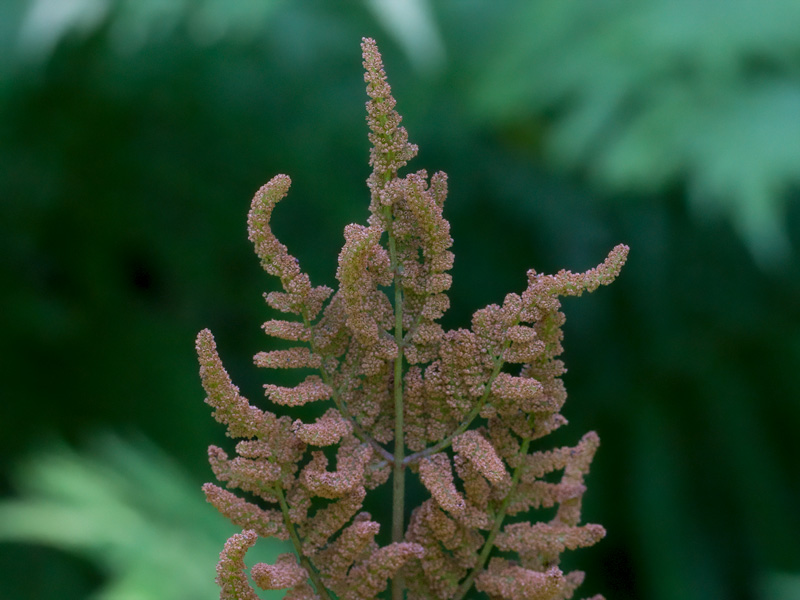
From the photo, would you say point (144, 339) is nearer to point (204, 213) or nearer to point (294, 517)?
point (204, 213)

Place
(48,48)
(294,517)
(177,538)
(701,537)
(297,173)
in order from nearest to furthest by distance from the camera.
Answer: (294,517) → (177,538) → (48,48) → (701,537) → (297,173)

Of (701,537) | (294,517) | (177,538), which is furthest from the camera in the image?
(701,537)

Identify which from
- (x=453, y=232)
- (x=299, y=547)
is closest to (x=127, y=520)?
(x=299, y=547)

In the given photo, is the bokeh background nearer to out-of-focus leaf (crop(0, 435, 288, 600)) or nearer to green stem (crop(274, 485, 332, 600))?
out-of-focus leaf (crop(0, 435, 288, 600))

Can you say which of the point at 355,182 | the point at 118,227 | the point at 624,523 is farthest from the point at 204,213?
the point at 624,523

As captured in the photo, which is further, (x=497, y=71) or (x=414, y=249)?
(x=497, y=71)

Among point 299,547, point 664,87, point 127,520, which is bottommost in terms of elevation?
point 299,547

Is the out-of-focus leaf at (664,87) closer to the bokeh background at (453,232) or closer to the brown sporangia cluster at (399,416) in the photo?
the bokeh background at (453,232)

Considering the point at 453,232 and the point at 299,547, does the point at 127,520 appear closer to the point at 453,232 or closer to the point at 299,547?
the point at 299,547
